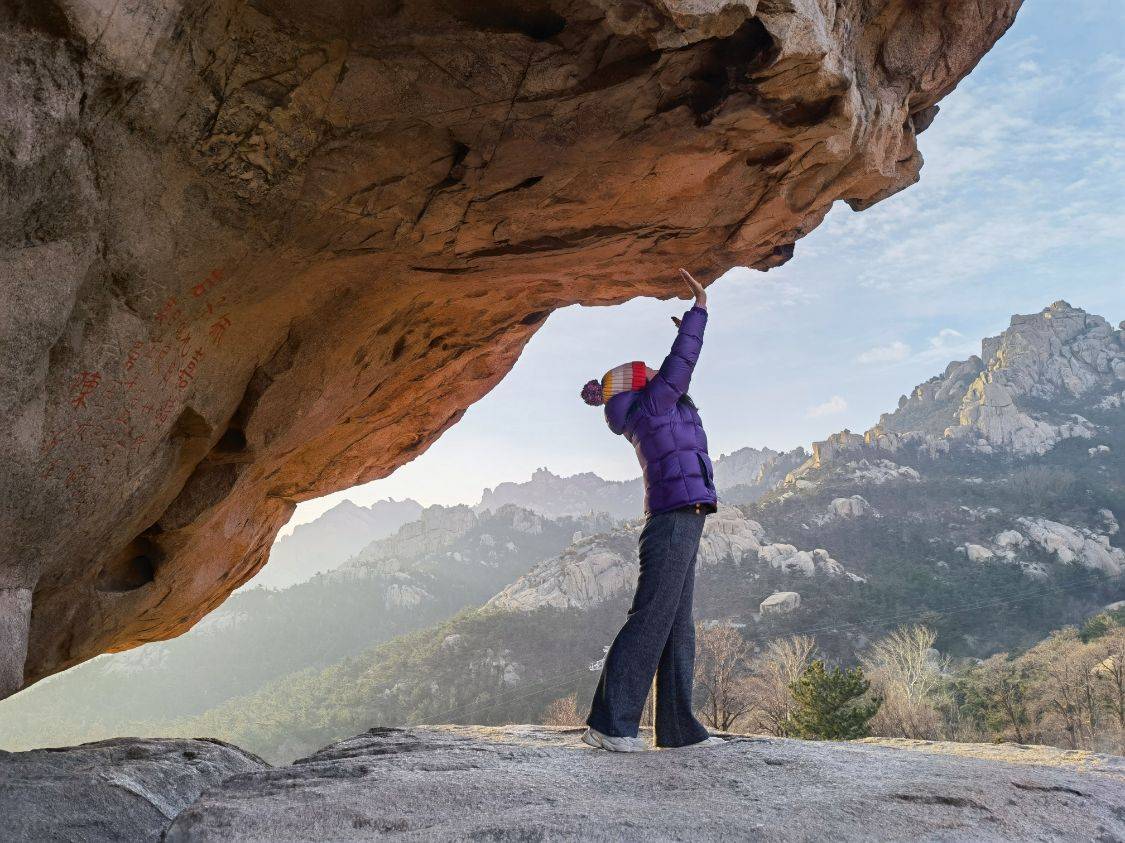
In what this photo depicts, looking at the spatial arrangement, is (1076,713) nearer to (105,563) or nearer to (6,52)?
(105,563)

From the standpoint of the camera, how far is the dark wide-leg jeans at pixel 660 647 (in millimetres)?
4391

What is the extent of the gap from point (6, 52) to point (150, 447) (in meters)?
2.83

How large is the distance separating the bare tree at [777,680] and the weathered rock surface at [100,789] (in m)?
24.3

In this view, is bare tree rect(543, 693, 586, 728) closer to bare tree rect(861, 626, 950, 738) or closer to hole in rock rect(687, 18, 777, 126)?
bare tree rect(861, 626, 950, 738)

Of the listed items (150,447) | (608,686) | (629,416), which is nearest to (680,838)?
(608,686)

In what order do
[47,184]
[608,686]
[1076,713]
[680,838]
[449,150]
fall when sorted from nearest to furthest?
[680,838] → [47,184] → [608,686] → [449,150] → [1076,713]

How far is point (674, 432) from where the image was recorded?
473cm

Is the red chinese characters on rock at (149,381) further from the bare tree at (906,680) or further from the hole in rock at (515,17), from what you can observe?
the bare tree at (906,680)

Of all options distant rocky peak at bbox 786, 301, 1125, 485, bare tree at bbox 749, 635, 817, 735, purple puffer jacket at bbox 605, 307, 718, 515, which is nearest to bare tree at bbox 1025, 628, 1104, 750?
bare tree at bbox 749, 635, 817, 735

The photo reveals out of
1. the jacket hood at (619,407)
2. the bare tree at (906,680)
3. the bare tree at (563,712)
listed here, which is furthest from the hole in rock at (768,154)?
the bare tree at (563,712)

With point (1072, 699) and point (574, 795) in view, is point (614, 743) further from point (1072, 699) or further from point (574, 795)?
point (1072, 699)

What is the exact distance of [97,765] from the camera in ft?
14.6

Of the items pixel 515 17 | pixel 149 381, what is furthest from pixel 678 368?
pixel 149 381

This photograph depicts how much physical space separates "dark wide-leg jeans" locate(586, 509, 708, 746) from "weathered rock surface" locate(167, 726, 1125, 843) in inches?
13.4
